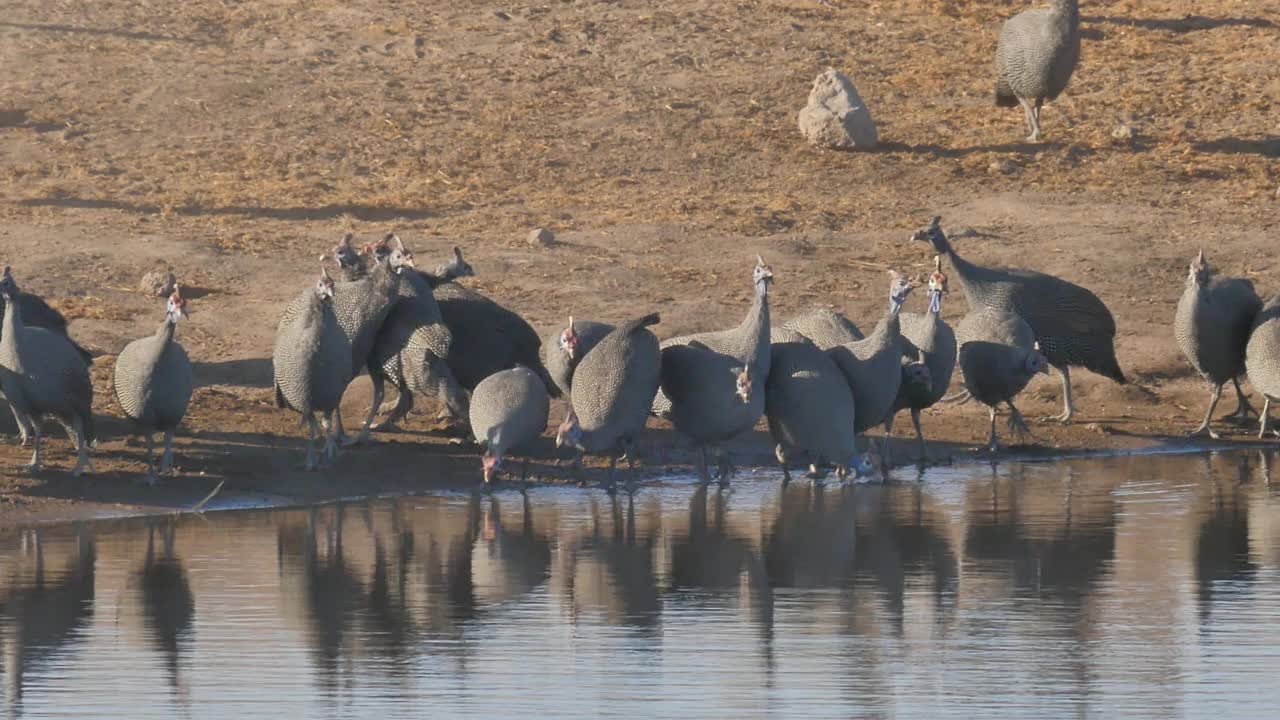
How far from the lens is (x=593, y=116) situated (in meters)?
21.5

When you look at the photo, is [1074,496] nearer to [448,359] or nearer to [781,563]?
[781,563]

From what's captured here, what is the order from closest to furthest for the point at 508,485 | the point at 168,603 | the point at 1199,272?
the point at 168,603
the point at 508,485
the point at 1199,272

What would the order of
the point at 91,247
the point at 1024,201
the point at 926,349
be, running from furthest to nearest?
the point at 1024,201, the point at 91,247, the point at 926,349

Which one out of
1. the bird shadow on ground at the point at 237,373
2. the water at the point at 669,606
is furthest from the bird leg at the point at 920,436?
the bird shadow on ground at the point at 237,373

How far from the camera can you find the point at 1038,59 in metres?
21.2

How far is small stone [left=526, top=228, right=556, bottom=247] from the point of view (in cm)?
1783

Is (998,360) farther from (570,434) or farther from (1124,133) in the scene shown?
(1124,133)

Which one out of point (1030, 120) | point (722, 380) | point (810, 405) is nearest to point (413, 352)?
point (722, 380)

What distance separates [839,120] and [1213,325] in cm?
602

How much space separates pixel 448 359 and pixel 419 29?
1021cm

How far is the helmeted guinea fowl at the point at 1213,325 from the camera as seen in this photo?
15.2 m

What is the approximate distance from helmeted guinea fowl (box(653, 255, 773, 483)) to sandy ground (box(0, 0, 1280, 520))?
1.17 metres

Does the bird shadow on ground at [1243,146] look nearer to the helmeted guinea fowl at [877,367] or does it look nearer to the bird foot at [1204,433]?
the bird foot at [1204,433]

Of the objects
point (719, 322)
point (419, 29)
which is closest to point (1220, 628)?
point (719, 322)
